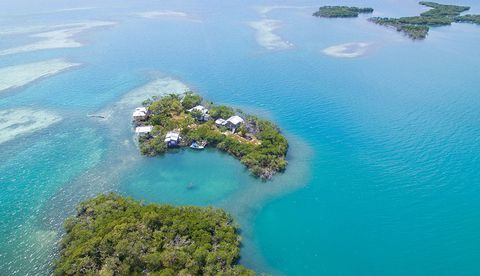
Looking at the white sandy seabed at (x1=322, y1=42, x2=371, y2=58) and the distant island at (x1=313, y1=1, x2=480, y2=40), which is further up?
the distant island at (x1=313, y1=1, x2=480, y2=40)

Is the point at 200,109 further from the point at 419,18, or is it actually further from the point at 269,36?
the point at 419,18

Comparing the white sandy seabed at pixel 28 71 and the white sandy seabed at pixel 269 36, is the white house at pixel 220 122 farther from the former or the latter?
the white sandy seabed at pixel 28 71

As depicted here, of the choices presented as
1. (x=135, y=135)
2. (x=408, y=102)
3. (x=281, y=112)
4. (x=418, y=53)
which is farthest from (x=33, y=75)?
(x=418, y=53)

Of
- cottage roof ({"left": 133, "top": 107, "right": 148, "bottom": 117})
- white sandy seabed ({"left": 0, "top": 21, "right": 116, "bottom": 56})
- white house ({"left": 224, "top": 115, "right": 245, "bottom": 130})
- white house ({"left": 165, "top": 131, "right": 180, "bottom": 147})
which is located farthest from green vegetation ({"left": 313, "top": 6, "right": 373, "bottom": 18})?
white house ({"left": 165, "top": 131, "right": 180, "bottom": 147})

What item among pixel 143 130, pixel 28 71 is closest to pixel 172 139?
pixel 143 130

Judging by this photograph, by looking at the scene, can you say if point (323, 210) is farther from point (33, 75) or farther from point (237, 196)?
point (33, 75)

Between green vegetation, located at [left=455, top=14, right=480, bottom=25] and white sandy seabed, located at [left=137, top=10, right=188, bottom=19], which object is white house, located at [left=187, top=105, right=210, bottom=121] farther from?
green vegetation, located at [left=455, top=14, right=480, bottom=25]
